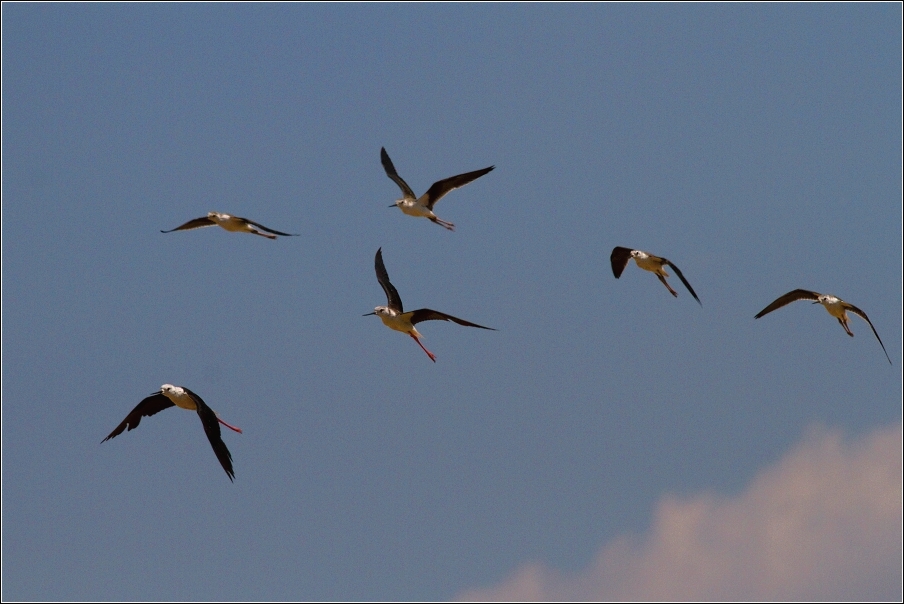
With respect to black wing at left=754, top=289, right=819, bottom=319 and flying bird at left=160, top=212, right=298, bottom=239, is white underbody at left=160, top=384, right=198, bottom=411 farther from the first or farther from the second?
black wing at left=754, top=289, right=819, bottom=319

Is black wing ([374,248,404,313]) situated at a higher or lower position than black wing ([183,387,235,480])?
higher

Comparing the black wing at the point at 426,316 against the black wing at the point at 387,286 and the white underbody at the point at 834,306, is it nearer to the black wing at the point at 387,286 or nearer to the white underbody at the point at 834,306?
the black wing at the point at 387,286

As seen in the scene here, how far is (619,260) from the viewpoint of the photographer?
27.8m

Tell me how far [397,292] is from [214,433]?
24.2 ft

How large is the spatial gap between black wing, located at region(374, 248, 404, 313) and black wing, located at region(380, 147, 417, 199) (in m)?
1.58

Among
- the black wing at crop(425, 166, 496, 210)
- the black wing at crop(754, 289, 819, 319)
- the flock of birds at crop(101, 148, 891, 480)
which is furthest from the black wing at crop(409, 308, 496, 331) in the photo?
the black wing at crop(754, 289, 819, 319)

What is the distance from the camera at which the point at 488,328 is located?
1933 cm

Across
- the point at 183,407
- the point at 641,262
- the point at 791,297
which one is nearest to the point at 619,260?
the point at 641,262

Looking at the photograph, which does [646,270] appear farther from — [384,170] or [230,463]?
[230,463]


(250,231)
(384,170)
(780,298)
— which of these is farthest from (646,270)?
(250,231)

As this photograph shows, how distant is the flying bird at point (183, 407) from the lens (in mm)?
19969

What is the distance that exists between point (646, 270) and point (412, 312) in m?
5.62

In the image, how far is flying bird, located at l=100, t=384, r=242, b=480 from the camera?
20.0 m

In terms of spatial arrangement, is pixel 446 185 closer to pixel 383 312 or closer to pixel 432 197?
pixel 432 197
